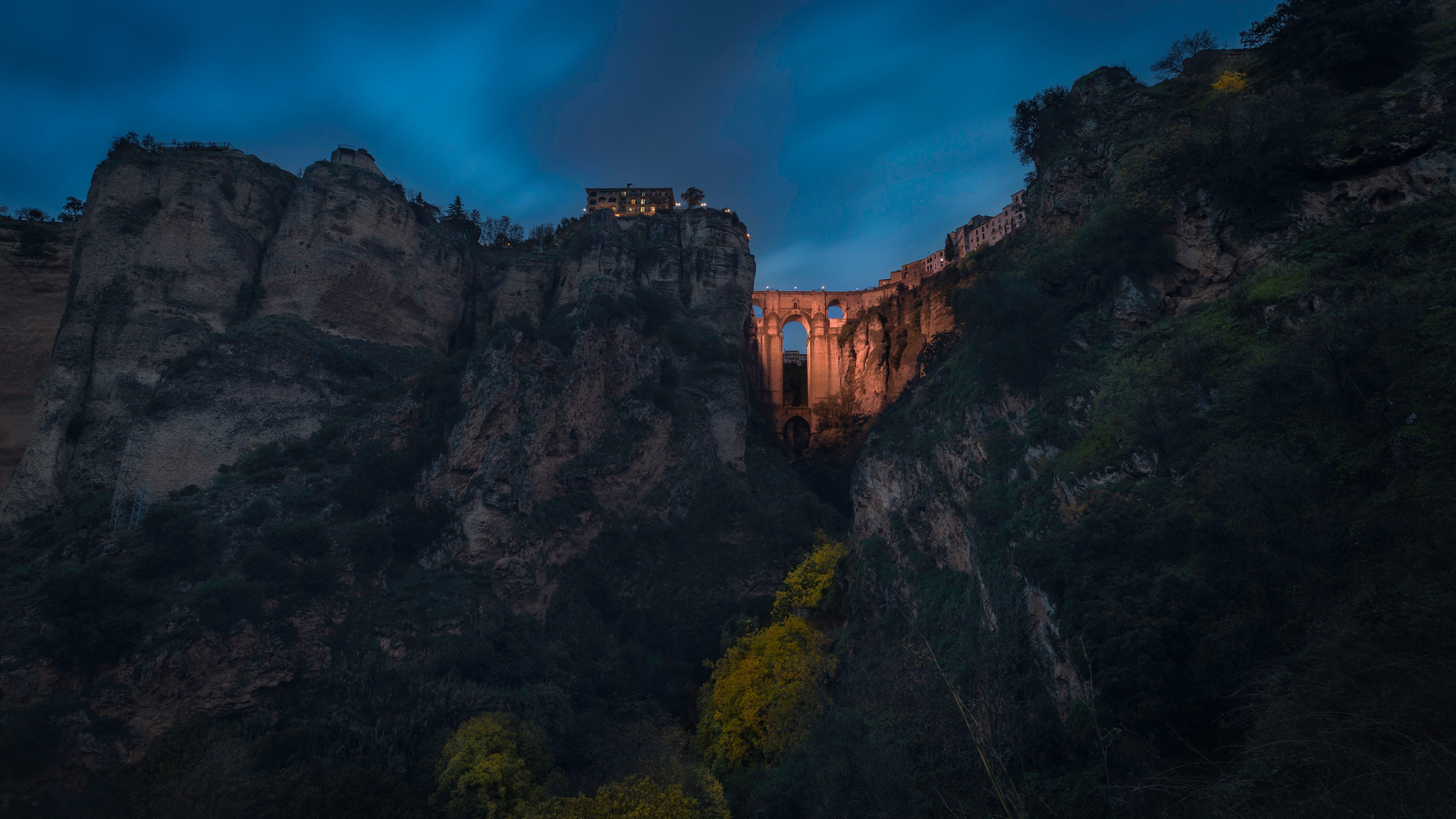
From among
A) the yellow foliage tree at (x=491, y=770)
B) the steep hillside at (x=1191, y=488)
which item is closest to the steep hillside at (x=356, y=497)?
the yellow foliage tree at (x=491, y=770)

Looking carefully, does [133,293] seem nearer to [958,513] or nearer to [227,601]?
[227,601]

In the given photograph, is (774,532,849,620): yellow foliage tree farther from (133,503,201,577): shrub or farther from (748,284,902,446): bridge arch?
(133,503,201,577): shrub

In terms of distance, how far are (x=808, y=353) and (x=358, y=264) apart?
3785 centimetres

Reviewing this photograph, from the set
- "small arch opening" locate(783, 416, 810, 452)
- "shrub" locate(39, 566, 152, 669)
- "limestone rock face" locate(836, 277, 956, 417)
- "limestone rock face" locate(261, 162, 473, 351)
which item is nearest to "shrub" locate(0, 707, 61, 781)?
"shrub" locate(39, 566, 152, 669)

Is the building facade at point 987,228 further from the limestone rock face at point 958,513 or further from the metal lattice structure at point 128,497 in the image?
the metal lattice structure at point 128,497

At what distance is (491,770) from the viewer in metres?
24.8

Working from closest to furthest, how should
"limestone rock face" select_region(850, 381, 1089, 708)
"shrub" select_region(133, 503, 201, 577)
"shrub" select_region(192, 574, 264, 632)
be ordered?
"limestone rock face" select_region(850, 381, 1089, 708) → "shrub" select_region(192, 574, 264, 632) → "shrub" select_region(133, 503, 201, 577)

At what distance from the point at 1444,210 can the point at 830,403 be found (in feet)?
141

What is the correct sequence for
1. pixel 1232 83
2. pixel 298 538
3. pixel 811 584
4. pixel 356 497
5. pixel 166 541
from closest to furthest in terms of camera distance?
1. pixel 1232 83
2. pixel 166 541
3. pixel 298 538
4. pixel 356 497
5. pixel 811 584

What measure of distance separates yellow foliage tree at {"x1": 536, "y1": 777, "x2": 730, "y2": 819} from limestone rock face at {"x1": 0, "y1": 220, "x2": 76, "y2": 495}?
4255 centimetres

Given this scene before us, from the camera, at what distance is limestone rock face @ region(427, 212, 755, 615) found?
128 ft

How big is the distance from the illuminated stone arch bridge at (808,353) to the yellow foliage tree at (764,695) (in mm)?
28777

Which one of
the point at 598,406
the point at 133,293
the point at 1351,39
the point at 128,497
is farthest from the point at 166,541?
the point at 1351,39

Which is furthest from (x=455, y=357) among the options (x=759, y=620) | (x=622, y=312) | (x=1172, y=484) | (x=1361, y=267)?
(x=1361, y=267)
